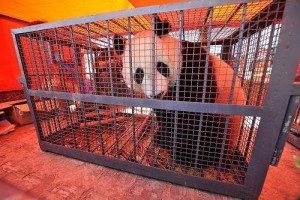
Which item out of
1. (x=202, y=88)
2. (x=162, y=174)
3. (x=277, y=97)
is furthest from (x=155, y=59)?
(x=162, y=174)

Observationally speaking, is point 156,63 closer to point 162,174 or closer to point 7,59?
point 162,174

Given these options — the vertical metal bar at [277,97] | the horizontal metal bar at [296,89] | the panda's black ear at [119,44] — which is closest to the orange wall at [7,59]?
the panda's black ear at [119,44]

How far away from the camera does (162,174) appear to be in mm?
1264

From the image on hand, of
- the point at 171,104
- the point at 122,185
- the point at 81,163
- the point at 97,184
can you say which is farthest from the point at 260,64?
the point at 81,163

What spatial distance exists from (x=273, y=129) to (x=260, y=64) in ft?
1.89

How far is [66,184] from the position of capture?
1.25m

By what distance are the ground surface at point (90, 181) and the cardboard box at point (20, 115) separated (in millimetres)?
1134

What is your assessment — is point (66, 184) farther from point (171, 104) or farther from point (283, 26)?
point (283, 26)

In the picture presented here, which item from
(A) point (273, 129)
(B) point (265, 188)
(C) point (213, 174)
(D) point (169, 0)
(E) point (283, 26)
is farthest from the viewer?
(D) point (169, 0)

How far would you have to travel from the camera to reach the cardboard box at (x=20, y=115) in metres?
2.60

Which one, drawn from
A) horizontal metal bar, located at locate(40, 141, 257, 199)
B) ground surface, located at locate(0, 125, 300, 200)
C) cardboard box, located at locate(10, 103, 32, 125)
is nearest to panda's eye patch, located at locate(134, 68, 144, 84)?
horizontal metal bar, located at locate(40, 141, 257, 199)

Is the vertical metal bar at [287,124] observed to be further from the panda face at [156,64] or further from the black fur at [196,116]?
the panda face at [156,64]

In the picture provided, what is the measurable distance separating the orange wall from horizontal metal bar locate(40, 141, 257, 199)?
249 centimetres

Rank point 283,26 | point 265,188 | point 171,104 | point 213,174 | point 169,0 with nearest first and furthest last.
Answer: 1. point 283,26
2. point 171,104
3. point 265,188
4. point 213,174
5. point 169,0
